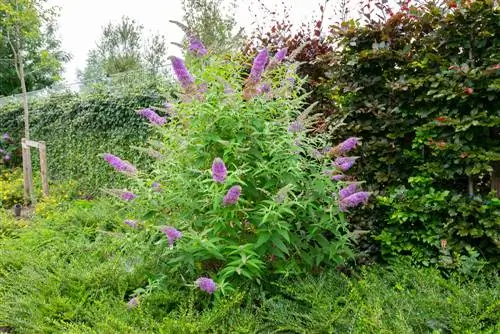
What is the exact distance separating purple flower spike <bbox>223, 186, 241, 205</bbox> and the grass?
0.53m

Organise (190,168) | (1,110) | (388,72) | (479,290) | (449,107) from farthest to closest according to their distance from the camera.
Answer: (1,110) < (388,72) < (449,107) < (190,168) < (479,290)

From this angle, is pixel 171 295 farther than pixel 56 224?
No

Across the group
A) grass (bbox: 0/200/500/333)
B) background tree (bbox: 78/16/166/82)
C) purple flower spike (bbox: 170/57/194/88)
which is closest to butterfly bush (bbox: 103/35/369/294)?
purple flower spike (bbox: 170/57/194/88)

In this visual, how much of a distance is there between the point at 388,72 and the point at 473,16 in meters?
0.69

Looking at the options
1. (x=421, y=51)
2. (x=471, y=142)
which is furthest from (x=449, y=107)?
(x=421, y=51)

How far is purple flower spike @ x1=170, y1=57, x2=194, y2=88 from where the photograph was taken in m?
2.40

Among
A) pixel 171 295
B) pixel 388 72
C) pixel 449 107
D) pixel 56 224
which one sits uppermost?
pixel 388 72

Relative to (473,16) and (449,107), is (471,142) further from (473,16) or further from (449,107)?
(473,16)

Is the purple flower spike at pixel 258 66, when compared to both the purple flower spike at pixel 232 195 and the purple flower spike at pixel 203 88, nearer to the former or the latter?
the purple flower spike at pixel 203 88

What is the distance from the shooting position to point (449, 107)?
9.72 feet

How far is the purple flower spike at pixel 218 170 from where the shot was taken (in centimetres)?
223

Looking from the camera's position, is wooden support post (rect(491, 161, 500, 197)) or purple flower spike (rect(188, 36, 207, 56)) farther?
wooden support post (rect(491, 161, 500, 197))

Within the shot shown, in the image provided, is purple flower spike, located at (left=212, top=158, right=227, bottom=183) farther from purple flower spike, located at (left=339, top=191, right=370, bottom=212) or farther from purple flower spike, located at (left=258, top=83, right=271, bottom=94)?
purple flower spike, located at (left=339, top=191, right=370, bottom=212)

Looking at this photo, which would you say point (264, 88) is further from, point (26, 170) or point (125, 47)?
point (125, 47)
